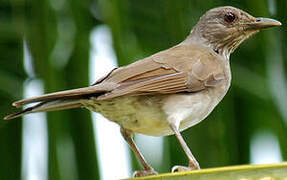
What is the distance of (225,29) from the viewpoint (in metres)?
3.86

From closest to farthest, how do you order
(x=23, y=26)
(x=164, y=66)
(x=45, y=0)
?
(x=45, y=0) < (x=23, y=26) < (x=164, y=66)

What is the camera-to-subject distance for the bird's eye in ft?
12.4

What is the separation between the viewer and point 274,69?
2438 mm

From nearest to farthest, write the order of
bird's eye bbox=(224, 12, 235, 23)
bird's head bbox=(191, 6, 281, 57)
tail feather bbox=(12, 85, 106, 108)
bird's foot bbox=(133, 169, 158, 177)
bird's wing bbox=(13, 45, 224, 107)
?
tail feather bbox=(12, 85, 106, 108) < bird's foot bbox=(133, 169, 158, 177) < bird's wing bbox=(13, 45, 224, 107) < bird's head bbox=(191, 6, 281, 57) < bird's eye bbox=(224, 12, 235, 23)

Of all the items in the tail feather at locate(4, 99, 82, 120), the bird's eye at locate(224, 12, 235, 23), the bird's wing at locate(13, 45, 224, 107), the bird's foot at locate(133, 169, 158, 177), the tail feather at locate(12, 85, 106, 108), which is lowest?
the bird's foot at locate(133, 169, 158, 177)

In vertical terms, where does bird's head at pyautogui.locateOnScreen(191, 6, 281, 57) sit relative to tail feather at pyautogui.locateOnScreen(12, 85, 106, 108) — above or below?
above

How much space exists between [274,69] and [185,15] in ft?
1.74

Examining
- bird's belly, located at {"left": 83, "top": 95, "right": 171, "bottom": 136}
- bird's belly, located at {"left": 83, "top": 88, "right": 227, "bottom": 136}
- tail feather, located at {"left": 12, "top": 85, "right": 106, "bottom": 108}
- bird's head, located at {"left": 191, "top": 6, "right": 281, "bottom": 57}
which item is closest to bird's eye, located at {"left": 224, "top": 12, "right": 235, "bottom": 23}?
bird's head, located at {"left": 191, "top": 6, "right": 281, "bottom": 57}

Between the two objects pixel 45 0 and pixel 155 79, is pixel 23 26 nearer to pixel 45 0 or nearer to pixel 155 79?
pixel 45 0

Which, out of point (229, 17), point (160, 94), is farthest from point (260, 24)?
point (160, 94)

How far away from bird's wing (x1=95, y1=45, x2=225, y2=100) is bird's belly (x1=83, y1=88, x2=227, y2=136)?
8 cm

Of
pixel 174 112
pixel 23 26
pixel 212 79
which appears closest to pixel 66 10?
pixel 23 26

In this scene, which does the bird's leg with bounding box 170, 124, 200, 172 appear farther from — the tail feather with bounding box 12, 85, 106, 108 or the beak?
the beak

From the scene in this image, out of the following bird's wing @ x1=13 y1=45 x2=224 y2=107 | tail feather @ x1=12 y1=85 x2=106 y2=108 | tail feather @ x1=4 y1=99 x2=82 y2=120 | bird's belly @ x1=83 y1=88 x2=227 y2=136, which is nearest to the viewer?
tail feather @ x1=12 y1=85 x2=106 y2=108
